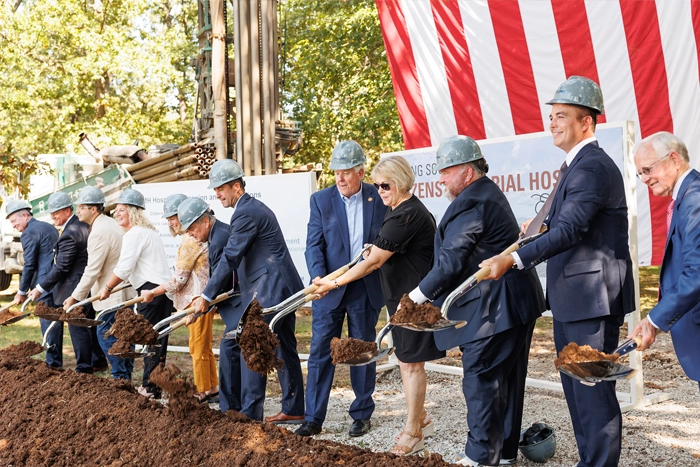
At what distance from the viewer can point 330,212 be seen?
5742 mm

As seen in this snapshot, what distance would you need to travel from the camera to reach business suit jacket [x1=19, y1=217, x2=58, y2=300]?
8.62 meters

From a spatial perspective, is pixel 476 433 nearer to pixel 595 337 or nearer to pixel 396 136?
pixel 595 337

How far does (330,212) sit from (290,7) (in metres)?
16.3

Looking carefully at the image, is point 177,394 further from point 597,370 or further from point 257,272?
point 597,370

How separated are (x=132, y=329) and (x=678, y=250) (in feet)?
12.4

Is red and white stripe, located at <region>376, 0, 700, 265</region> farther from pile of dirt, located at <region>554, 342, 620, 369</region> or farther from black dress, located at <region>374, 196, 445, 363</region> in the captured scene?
pile of dirt, located at <region>554, 342, 620, 369</region>

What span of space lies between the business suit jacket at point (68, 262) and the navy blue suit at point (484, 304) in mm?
5002

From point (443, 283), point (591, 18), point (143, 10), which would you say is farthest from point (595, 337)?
point (143, 10)

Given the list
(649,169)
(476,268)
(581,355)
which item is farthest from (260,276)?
(649,169)

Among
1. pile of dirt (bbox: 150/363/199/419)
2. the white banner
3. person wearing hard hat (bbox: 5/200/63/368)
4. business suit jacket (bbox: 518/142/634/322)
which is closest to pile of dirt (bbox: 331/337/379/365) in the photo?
pile of dirt (bbox: 150/363/199/419)

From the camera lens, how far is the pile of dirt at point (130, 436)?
3773 mm

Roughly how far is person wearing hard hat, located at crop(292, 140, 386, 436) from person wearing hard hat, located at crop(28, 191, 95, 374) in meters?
3.33

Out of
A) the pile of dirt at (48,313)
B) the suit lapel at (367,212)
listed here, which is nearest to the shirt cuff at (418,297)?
the suit lapel at (367,212)

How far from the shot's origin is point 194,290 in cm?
648
